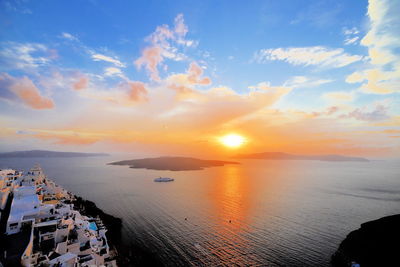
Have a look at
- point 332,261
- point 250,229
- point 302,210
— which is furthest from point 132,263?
point 302,210

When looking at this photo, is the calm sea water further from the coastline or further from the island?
the island

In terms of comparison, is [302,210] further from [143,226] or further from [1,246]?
[1,246]

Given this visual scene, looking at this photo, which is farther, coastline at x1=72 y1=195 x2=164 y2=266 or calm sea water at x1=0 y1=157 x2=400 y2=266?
calm sea water at x1=0 y1=157 x2=400 y2=266

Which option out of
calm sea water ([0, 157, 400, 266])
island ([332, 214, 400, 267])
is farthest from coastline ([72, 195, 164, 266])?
island ([332, 214, 400, 267])

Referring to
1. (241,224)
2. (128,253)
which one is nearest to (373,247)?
(241,224)

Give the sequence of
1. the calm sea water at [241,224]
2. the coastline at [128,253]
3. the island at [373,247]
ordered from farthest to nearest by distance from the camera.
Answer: the calm sea water at [241,224] → the coastline at [128,253] → the island at [373,247]

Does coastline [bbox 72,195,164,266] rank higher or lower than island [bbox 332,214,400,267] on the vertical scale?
lower

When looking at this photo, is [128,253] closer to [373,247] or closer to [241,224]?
[241,224]

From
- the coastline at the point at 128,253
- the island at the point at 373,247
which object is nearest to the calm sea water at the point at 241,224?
the coastline at the point at 128,253

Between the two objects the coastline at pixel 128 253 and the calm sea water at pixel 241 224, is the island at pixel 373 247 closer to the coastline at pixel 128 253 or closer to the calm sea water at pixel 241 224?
the calm sea water at pixel 241 224
